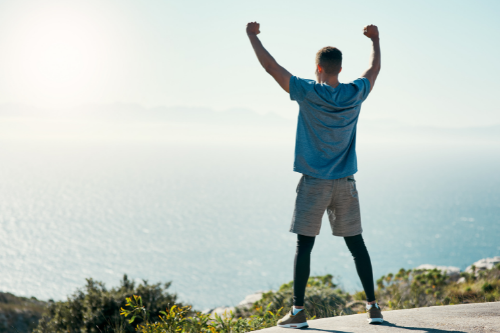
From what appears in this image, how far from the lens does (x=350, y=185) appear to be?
123 inches

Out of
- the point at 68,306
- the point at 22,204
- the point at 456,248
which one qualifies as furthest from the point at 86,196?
the point at 68,306

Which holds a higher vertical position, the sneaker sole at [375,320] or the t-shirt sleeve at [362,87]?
the t-shirt sleeve at [362,87]

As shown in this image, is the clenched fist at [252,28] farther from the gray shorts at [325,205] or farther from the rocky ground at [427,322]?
the rocky ground at [427,322]

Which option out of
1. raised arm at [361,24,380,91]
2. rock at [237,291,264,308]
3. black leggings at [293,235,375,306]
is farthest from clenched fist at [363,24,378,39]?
rock at [237,291,264,308]

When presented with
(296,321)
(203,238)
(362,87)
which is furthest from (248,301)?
(203,238)

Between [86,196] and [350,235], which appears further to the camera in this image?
[86,196]

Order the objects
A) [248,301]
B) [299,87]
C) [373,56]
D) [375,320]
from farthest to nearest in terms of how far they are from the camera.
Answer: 1. [248,301]
2. [373,56]
3. [375,320]
4. [299,87]

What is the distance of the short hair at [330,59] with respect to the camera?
2994 mm

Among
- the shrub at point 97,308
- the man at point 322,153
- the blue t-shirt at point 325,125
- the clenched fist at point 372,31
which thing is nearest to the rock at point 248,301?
the shrub at point 97,308

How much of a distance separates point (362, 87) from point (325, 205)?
3.35ft

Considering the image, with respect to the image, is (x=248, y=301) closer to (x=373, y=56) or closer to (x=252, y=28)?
(x=373, y=56)

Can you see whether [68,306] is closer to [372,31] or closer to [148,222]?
[372,31]

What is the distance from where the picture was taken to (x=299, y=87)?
2955mm

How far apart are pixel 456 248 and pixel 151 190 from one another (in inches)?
5276
